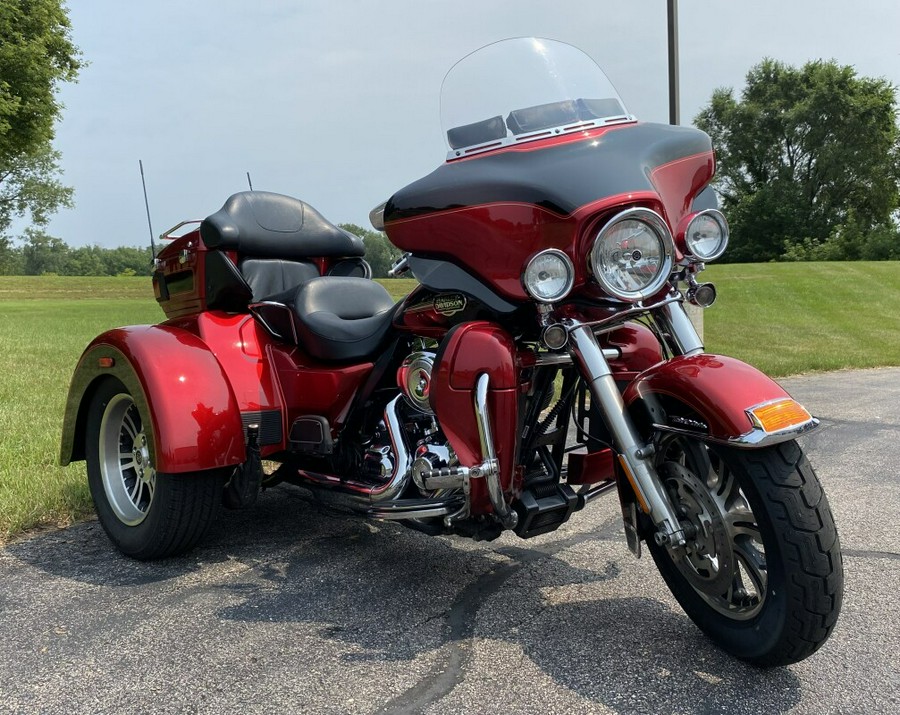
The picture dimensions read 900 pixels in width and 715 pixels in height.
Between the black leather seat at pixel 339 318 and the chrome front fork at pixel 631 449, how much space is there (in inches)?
47.1

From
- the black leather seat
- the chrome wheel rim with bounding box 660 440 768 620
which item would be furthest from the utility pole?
the chrome wheel rim with bounding box 660 440 768 620

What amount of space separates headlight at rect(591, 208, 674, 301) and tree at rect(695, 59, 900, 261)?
4626 cm

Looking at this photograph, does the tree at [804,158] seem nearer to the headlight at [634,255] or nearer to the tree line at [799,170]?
the tree line at [799,170]

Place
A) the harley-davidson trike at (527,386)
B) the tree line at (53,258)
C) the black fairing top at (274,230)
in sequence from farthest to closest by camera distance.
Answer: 1. the tree line at (53,258)
2. the black fairing top at (274,230)
3. the harley-davidson trike at (527,386)

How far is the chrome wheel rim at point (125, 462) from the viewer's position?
3820 mm

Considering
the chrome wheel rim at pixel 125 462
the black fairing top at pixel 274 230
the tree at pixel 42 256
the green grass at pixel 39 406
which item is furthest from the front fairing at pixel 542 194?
the tree at pixel 42 256

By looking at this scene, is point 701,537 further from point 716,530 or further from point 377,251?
point 377,251

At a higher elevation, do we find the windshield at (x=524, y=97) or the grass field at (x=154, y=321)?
the windshield at (x=524, y=97)

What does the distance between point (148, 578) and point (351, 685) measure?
1391 millimetres

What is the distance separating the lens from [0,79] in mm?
22453

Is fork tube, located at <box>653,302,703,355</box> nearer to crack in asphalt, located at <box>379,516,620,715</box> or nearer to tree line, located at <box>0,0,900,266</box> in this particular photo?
crack in asphalt, located at <box>379,516,620,715</box>

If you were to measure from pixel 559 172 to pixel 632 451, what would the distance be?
3.20 ft

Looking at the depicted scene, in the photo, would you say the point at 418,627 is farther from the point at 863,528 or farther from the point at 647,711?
the point at 863,528

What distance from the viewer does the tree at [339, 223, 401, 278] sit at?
11.8 ft
